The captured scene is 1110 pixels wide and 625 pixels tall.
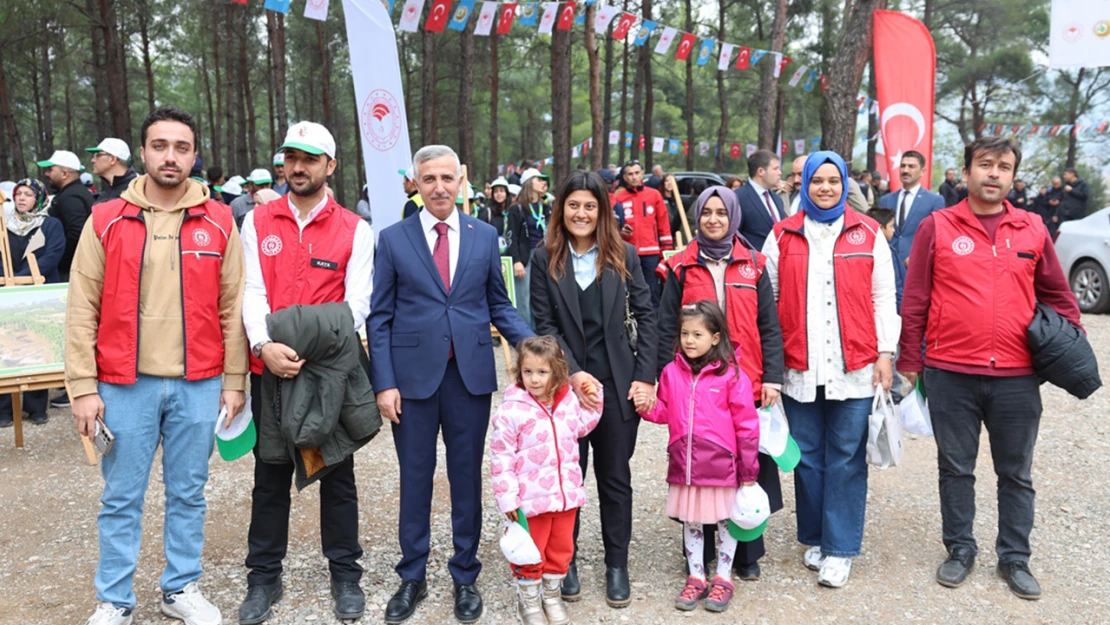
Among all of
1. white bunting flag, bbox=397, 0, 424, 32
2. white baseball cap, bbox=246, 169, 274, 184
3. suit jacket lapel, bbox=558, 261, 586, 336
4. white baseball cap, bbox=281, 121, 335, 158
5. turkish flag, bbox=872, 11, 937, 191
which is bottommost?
suit jacket lapel, bbox=558, 261, 586, 336

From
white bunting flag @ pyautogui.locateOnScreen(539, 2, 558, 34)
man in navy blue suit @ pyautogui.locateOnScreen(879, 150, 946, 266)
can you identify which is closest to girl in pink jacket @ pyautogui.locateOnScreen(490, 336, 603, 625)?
man in navy blue suit @ pyautogui.locateOnScreen(879, 150, 946, 266)

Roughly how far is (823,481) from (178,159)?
3.19 meters

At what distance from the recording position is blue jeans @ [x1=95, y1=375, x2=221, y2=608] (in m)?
3.19

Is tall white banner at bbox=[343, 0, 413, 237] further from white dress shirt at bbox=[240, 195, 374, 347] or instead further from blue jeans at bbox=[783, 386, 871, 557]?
blue jeans at bbox=[783, 386, 871, 557]

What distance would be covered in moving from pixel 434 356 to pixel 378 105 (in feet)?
15.8

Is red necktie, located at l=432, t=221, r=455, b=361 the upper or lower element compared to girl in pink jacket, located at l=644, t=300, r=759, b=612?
upper

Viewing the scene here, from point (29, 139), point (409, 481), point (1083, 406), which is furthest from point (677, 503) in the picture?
point (29, 139)

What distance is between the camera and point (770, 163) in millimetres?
6539

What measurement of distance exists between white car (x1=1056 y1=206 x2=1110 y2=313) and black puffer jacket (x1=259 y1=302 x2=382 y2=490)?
11.2 metres

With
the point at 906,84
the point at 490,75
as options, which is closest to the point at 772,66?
the point at 906,84

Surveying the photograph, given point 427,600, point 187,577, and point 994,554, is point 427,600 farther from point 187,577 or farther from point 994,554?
point 994,554

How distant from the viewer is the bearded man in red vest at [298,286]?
3.33 meters

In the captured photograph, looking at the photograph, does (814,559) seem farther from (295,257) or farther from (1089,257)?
(1089,257)

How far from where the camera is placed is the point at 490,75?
26.6 metres
